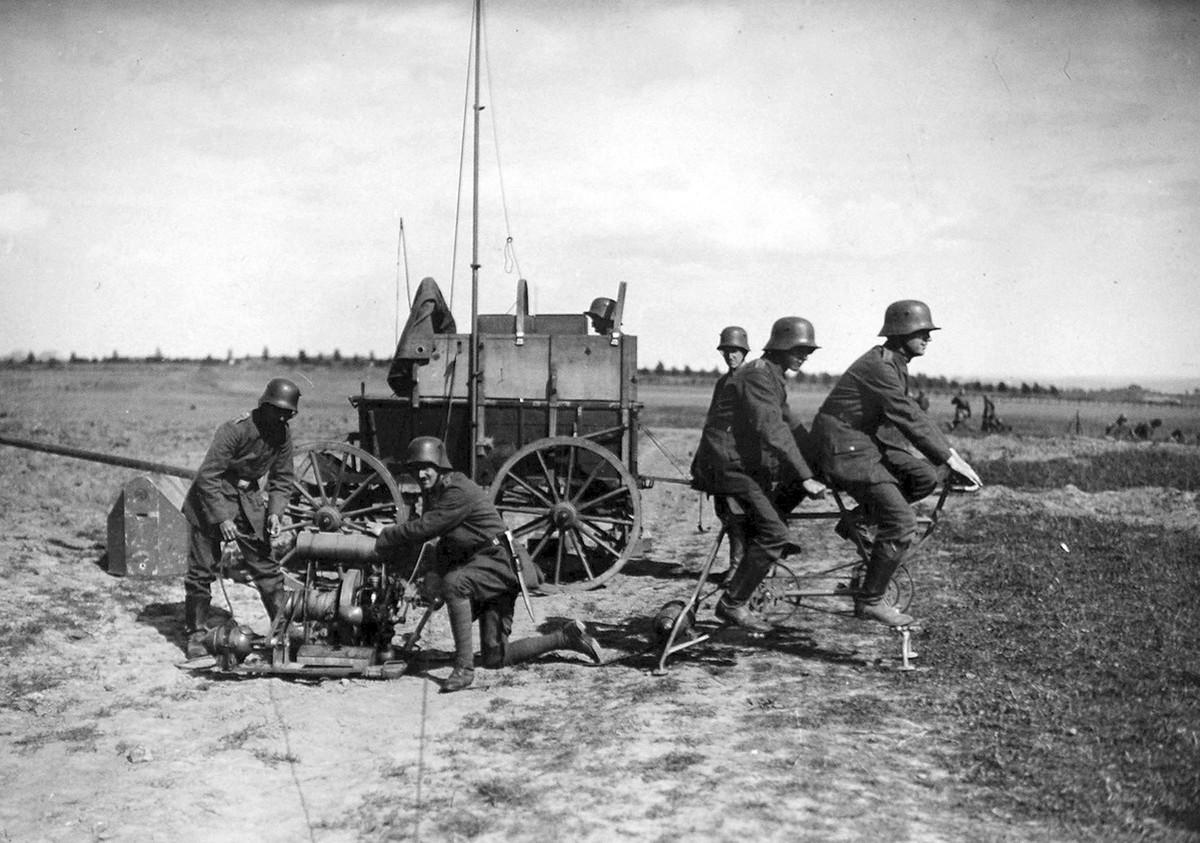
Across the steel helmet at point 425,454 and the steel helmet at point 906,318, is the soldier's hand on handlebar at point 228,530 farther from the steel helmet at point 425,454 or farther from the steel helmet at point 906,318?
the steel helmet at point 906,318

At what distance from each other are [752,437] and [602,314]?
3.98 m

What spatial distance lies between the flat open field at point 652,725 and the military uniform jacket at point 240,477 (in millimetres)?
1118

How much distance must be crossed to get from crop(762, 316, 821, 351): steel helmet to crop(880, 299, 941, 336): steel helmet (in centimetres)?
51

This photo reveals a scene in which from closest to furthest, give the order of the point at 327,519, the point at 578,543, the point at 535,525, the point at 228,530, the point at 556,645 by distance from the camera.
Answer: the point at 556,645, the point at 228,530, the point at 327,519, the point at 535,525, the point at 578,543

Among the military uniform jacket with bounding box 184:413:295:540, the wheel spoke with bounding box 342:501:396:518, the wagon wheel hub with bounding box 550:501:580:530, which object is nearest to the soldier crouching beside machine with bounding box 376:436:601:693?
the military uniform jacket with bounding box 184:413:295:540

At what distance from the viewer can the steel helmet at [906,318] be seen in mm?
6578

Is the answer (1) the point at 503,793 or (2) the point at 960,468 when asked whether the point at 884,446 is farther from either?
(1) the point at 503,793

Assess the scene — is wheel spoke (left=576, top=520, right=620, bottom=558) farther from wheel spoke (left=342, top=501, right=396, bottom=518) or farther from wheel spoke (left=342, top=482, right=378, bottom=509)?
wheel spoke (left=342, top=482, right=378, bottom=509)

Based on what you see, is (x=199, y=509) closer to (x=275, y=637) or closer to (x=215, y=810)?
(x=275, y=637)

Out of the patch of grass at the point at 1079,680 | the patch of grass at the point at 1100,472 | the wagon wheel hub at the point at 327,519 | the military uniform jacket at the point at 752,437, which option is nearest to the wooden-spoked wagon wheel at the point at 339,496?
the wagon wheel hub at the point at 327,519

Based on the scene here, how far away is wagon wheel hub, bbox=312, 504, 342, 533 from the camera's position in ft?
29.5

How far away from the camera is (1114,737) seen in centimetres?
495

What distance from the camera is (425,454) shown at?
6.47 metres

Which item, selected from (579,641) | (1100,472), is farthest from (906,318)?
(1100,472)
